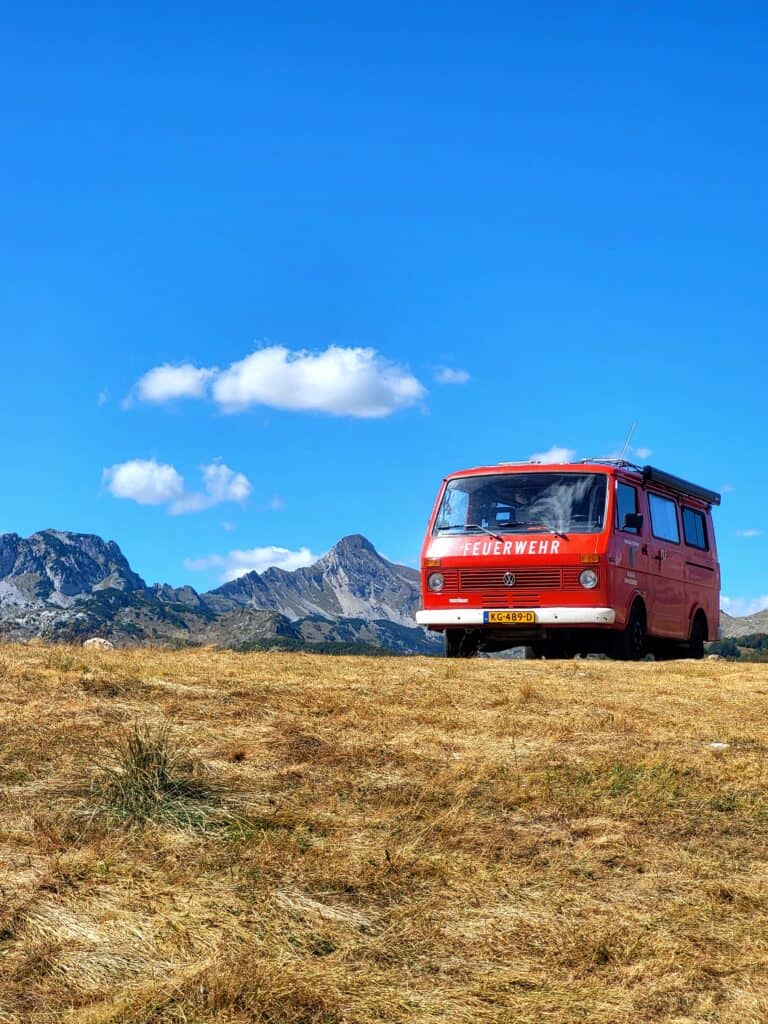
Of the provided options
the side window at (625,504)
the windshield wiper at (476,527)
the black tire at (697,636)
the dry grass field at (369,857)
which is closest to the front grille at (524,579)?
the windshield wiper at (476,527)

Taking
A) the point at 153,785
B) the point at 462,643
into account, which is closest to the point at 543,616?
Answer: the point at 462,643

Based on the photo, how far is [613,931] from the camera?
5293mm

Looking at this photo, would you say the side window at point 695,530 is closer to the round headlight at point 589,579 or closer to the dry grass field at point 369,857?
the round headlight at point 589,579

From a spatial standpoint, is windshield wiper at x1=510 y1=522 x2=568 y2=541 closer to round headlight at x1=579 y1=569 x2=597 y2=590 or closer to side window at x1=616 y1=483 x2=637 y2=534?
round headlight at x1=579 y1=569 x2=597 y2=590

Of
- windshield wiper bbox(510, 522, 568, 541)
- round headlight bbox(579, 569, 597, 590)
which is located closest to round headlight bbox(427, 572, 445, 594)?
windshield wiper bbox(510, 522, 568, 541)

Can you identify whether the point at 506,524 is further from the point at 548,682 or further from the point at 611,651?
the point at 548,682

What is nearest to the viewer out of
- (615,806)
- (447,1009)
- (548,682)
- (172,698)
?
(447,1009)

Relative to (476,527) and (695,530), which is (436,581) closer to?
(476,527)

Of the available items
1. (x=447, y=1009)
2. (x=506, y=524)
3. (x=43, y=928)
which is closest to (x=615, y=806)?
(x=447, y=1009)

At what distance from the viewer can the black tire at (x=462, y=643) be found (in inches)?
740

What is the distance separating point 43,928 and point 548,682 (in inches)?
327

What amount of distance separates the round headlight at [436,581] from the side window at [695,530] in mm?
5669

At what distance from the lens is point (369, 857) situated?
20.6 ft

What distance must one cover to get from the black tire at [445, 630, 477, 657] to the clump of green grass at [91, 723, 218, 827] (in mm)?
10947
